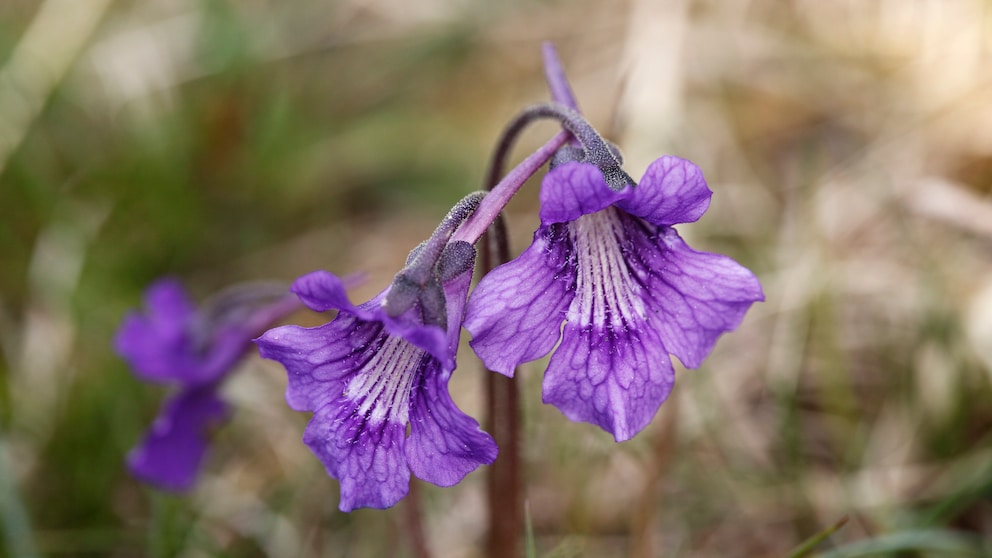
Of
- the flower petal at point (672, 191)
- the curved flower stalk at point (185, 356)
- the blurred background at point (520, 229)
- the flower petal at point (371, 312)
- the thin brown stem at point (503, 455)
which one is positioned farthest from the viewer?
the blurred background at point (520, 229)

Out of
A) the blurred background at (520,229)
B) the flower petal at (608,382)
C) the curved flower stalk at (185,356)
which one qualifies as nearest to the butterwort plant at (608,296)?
the flower petal at (608,382)

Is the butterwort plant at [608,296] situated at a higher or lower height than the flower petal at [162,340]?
lower

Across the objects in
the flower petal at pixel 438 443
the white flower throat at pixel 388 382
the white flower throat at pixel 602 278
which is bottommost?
the flower petal at pixel 438 443

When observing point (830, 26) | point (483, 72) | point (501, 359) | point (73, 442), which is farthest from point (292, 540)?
point (830, 26)

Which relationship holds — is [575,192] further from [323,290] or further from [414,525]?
[414,525]

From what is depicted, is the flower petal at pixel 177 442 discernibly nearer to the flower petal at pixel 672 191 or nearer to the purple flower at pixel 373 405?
the purple flower at pixel 373 405

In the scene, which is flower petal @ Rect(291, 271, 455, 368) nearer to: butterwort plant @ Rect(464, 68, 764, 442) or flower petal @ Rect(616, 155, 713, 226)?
butterwort plant @ Rect(464, 68, 764, 442)
